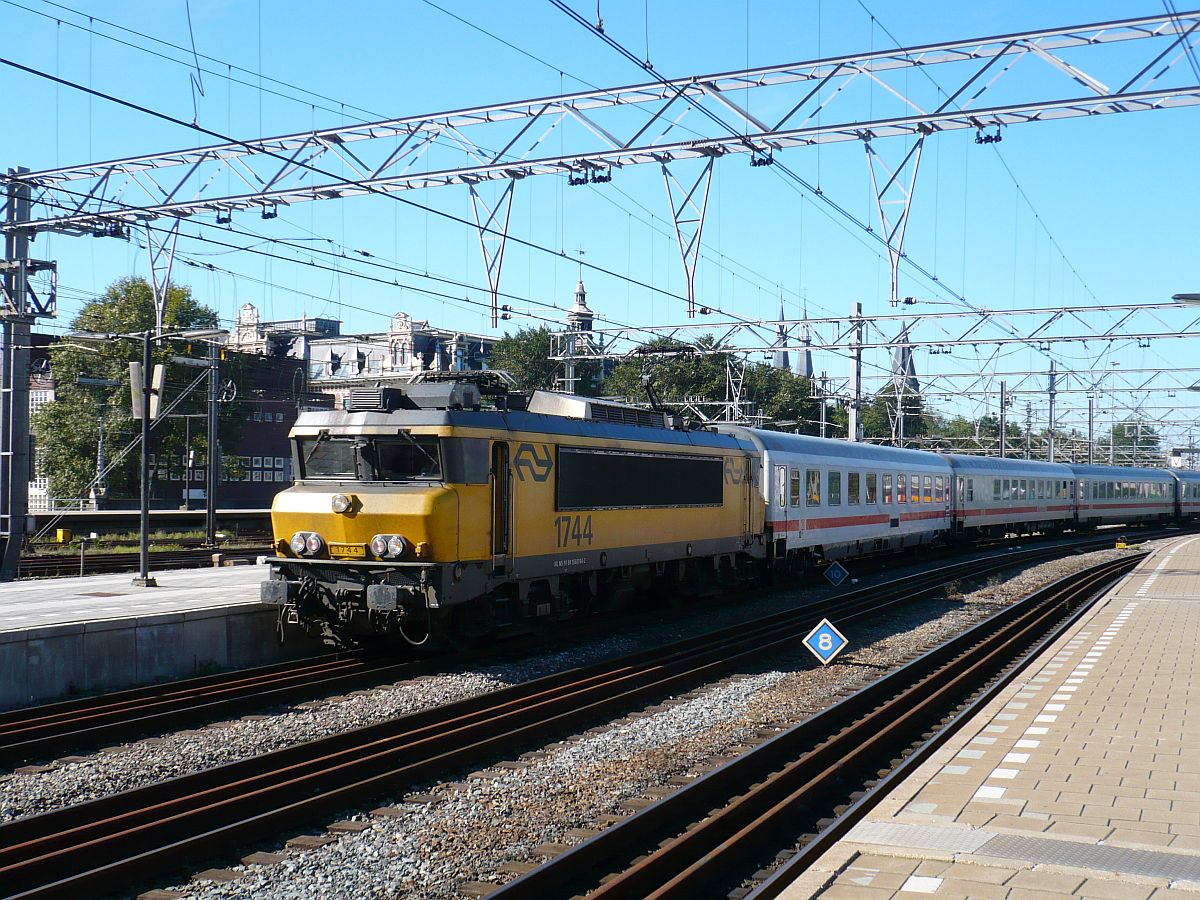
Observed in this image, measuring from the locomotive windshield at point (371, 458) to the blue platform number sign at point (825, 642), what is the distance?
17.2ft

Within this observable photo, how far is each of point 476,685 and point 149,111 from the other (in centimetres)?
754

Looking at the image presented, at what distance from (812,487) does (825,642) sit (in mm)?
12475

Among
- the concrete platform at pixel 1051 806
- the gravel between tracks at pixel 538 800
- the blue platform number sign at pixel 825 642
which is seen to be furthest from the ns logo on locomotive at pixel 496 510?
the concrete platform at pixel 1051 806

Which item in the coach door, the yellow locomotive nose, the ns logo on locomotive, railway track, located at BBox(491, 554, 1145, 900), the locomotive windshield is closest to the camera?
railway track, located at BBox(491, 554, 1145, 900)

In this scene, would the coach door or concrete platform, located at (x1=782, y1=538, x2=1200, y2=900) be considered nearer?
concrete platform, located at (x1=782, y1=538, x2=1200, y2=900)

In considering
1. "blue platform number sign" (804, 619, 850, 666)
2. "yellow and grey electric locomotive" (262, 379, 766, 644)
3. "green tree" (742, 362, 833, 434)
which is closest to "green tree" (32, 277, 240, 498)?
"green tree" (742, 362, 833, 434)

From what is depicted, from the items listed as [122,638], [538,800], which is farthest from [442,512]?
[538,800]

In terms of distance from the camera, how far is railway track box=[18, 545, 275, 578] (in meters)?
29.5

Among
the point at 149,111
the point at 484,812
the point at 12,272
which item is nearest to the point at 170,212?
the point at 12,272

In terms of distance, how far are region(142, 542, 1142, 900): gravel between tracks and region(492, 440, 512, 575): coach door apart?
3.20 m

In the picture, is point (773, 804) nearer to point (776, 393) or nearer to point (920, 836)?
point (920, 836)

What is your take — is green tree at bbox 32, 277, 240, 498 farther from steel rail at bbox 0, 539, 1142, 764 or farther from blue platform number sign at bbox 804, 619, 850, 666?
blue platform number sign at bbox 804, 619, 850, 666

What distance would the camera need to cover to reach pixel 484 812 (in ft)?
27.9

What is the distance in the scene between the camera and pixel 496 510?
Result: 15031mm
